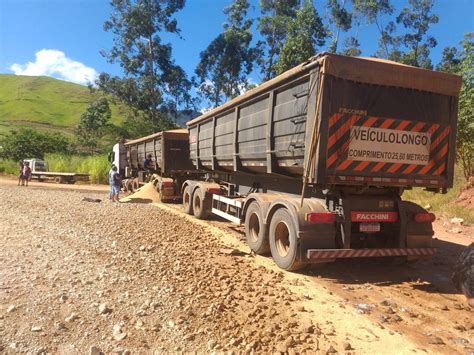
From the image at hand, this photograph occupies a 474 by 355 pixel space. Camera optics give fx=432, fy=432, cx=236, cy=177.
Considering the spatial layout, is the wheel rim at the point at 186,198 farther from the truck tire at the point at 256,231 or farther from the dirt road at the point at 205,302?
the truck tire at the point at 256,231

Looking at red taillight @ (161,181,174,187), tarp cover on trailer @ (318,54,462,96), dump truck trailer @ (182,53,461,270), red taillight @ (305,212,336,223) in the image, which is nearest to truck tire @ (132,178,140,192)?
red taillight @ (161,181,174,187)

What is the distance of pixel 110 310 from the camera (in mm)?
4070

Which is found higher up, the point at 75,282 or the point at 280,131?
the point at 280,131

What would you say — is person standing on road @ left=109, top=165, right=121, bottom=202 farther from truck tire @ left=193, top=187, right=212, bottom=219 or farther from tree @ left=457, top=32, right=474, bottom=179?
tree @ left=457, top=32, right=474, bottom=179

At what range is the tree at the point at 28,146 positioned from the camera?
36406mm

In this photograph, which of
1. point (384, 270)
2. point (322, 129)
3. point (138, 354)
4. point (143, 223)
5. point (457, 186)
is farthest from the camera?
point (457, 186)

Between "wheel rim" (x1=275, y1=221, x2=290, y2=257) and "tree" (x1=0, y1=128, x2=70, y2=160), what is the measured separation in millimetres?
35039

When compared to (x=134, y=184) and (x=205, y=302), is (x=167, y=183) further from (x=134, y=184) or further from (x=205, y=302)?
(x=205, y=302)

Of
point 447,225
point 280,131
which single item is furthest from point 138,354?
point 447,225

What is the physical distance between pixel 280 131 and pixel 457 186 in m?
9.10

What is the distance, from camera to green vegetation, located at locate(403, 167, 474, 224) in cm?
1102

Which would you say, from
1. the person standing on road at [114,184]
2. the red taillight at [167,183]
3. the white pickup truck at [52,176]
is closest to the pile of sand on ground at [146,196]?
the person standing on road at [114,184]

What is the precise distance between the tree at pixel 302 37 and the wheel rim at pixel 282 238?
21200 millimetres

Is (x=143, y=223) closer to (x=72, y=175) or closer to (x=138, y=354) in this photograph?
(x=138, y=354)
